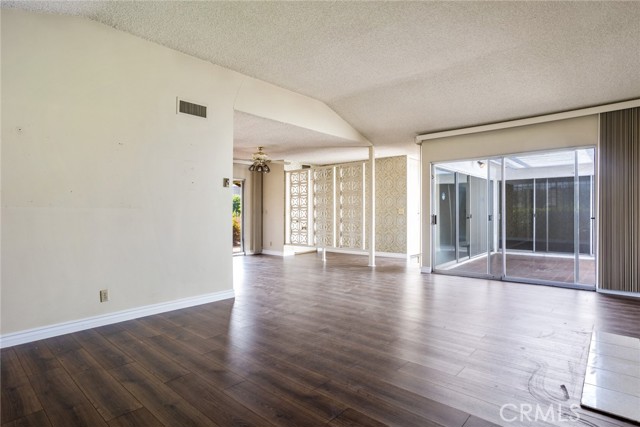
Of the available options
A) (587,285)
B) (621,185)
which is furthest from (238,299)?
(621,185)

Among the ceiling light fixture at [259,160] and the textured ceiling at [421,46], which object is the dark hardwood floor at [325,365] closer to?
the textured ceiling at [421,46]

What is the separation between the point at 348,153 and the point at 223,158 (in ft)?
14.8

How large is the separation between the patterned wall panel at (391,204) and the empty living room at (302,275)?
98.5 inches

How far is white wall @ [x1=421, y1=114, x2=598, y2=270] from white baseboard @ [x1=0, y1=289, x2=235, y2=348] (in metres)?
4.34

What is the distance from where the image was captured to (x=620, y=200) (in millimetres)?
4926

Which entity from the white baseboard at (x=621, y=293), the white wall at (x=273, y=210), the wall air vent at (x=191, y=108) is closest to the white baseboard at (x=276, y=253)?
the white wall at (x=273, y=210)

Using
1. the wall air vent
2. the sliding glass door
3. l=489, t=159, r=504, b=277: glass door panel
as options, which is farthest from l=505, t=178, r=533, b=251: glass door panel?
the wall air vent

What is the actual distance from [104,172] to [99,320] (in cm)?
159

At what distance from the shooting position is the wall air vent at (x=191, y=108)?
4.27 metres

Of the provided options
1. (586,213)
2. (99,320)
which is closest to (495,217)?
(586,213)

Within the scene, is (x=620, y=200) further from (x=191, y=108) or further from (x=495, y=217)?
(x=191, y=108)

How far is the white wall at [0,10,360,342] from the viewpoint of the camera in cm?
315

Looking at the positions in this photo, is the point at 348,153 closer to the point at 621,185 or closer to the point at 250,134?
the point at 250,134

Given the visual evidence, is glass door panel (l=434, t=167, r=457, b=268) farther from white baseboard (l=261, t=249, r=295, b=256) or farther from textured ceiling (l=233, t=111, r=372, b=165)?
white baseboard (l=261, t=249, r=295, b=256)
